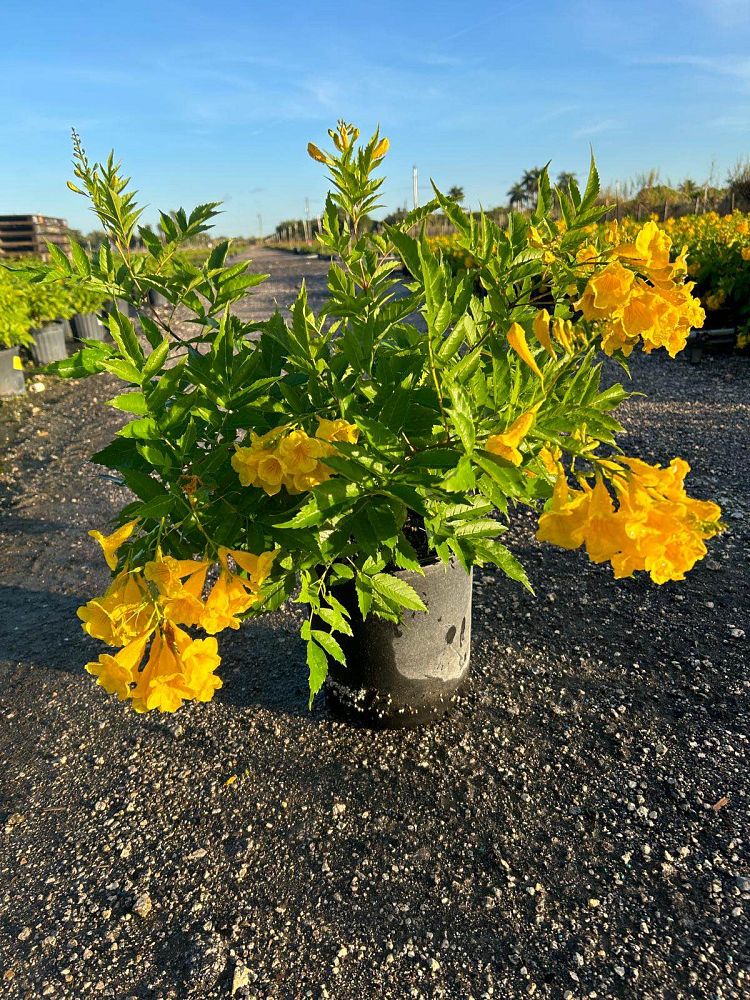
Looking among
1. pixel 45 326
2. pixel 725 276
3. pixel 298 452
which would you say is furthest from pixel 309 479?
pixel 45 326

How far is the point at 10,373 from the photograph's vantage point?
6812 millimetres

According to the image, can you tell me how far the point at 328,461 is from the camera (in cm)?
113

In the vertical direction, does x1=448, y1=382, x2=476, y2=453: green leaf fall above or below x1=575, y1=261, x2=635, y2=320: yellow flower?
below

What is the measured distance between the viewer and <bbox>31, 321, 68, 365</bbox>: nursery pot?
791cm

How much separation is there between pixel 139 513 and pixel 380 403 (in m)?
0.50

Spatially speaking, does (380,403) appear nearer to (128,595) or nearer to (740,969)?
(128,595)

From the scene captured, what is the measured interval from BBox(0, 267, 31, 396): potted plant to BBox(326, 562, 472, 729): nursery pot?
19.3 feet

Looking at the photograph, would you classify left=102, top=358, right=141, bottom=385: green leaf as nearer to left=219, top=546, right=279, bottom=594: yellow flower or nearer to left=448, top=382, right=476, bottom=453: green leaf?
left=219, top=546, right=279, bottom=594: yellow flower

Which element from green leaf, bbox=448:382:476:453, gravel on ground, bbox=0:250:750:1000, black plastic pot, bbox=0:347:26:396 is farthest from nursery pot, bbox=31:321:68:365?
green leaf, bbox=448:382:476:453

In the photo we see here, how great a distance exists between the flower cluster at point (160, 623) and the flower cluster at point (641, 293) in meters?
0.83

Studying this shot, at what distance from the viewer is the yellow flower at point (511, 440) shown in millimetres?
1086

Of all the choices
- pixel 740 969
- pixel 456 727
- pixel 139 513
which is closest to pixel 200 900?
pixel 456 727

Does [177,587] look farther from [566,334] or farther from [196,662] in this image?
[566,334]

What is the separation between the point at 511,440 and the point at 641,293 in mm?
389
